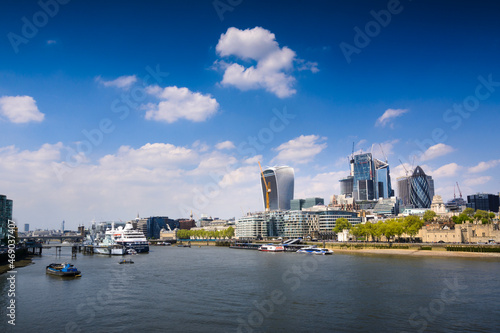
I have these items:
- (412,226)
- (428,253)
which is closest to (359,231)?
(412,226)

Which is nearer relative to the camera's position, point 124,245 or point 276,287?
point 276,287

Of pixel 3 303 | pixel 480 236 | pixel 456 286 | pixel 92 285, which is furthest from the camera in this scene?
pixel 480 236

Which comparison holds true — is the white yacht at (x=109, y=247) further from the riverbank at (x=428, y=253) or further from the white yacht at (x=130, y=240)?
the riverbank at (x=428, y=253)

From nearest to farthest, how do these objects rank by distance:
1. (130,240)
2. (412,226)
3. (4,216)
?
(412,226) → (4,216) → (130,240)

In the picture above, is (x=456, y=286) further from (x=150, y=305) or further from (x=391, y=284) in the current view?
(x=150, y=305)

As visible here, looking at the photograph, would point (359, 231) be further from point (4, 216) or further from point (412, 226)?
point (4, 216)

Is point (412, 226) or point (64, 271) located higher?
point (412, 226)

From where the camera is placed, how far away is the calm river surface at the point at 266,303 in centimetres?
3378

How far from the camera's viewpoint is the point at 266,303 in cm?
4216

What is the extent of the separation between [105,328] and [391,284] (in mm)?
39615

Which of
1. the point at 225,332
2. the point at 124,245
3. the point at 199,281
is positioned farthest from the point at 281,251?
the point at 225,332

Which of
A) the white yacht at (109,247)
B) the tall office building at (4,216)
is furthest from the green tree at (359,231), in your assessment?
the tall office building at (4,216)

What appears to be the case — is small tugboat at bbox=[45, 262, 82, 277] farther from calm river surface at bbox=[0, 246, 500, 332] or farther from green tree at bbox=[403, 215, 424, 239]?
green tree at bbox=[403, 215, 424, 239]

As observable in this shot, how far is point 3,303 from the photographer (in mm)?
43875
